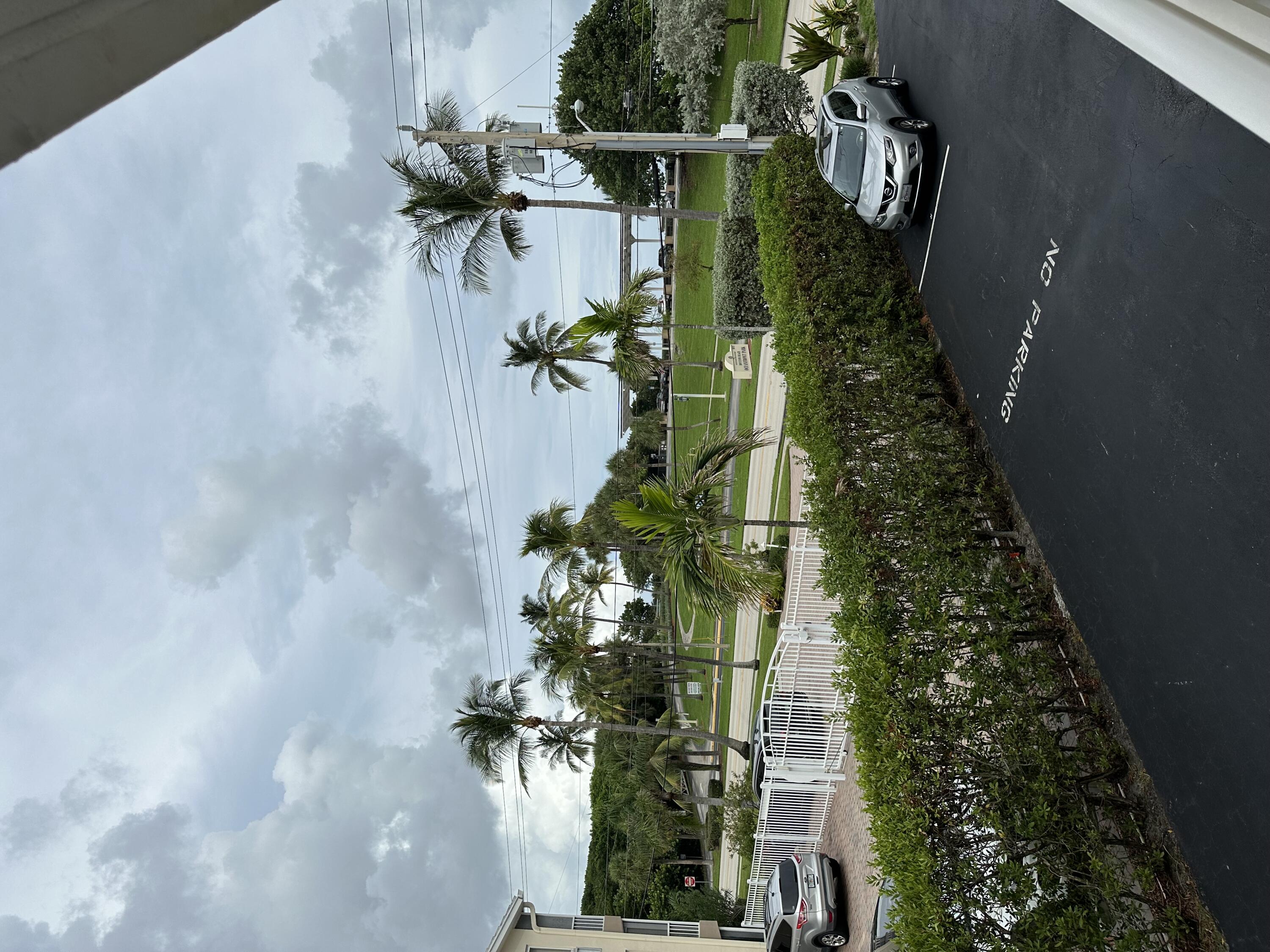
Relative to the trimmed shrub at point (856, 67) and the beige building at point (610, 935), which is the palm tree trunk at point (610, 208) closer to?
the trimmed shrub at point (856, 67)

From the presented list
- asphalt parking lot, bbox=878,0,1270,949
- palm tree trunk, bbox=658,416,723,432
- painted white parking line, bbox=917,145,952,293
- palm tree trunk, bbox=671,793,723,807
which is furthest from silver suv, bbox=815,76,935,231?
palm tree trunk, bbox=671,793,723,807

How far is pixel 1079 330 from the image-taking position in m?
8.89

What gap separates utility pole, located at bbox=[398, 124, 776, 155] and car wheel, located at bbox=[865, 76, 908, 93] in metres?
3.13

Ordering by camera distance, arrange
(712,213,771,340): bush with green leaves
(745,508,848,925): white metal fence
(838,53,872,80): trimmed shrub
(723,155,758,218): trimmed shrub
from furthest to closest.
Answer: (712,213,771,340): bush with green leaves, (723,155,758,218): trimmed shrub, (838,53,872,80): trimmed shrub, (745,508,848,925): white metal fence

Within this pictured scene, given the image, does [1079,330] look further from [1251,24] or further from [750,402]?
[750,402]

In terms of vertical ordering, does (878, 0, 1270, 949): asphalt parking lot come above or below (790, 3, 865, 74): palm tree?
below

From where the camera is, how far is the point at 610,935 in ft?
71.6

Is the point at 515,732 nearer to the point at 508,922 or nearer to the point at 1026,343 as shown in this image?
the point at 508,922

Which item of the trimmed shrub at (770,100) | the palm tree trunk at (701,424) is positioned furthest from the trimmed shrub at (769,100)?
the palm tree trunk at (701,424)

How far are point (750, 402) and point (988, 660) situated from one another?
19509 millimetres

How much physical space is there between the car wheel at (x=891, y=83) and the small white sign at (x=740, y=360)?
41.8 ft

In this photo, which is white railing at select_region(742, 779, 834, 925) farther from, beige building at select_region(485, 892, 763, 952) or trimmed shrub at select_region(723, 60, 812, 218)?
trimmed shrub at select_region(723, 60, 812, 218)

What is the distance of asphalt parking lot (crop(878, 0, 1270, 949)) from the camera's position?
265 inches

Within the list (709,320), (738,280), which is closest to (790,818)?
(738,280)
